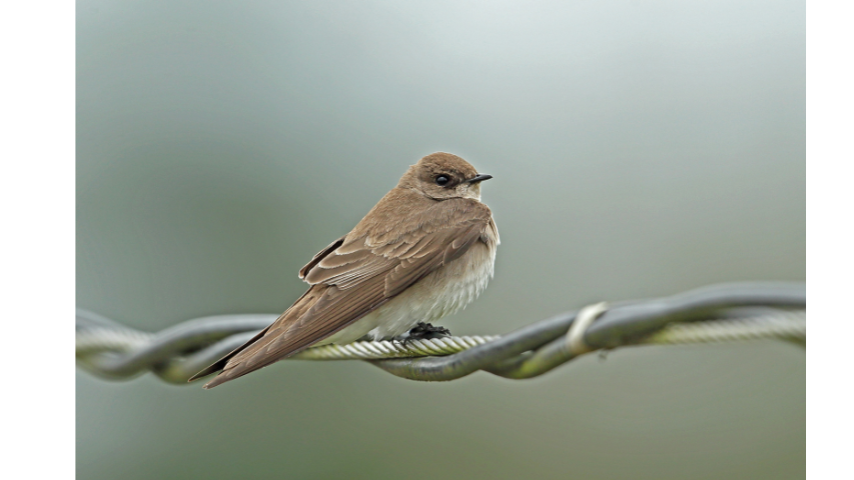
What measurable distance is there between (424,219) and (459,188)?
1.73 ft

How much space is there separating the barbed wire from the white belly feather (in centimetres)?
51

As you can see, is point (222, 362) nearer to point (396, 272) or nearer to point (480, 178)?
point (396, 272)

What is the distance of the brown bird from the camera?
7.73 ft

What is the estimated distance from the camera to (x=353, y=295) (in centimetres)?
241

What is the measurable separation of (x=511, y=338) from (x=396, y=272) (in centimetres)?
108

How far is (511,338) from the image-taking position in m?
1.49

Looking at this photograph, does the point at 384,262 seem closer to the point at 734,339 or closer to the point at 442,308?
the point at 442,308

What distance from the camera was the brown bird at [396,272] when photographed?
92.7 inches

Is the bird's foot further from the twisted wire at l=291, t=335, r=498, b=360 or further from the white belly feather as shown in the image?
the twisted wire at l=291, t=335, r=498, b=360

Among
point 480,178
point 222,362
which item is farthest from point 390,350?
point 480,178

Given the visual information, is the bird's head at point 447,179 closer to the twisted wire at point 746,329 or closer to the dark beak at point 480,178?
the dark beak at point 480,178

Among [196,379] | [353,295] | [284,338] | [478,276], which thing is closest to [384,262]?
[353,295]

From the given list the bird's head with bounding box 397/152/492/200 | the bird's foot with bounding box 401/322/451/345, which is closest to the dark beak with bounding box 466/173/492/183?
the bird's head with bounding box 397/152/492/200

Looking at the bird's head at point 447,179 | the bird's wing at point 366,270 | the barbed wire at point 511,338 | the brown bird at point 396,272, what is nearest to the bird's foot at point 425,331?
the brown bird at point 396,272
